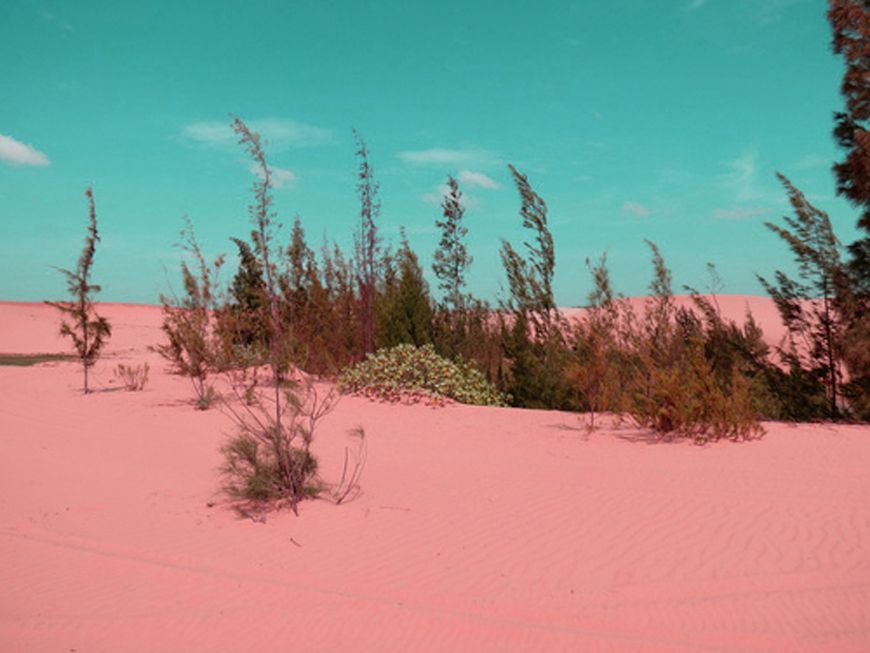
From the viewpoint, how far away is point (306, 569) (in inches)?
181

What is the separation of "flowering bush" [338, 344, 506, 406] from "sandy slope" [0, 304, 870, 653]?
3.53 m

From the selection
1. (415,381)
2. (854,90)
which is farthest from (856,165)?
(415,381)

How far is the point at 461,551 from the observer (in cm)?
484

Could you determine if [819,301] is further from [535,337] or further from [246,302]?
[246,302]

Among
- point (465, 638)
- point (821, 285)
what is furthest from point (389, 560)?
point (821, 285)

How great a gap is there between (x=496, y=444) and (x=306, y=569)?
4557 mm

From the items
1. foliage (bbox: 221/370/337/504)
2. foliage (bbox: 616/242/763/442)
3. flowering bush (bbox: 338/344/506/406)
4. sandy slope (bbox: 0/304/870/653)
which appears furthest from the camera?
flowering bush (bbox: 338/344/506/406)

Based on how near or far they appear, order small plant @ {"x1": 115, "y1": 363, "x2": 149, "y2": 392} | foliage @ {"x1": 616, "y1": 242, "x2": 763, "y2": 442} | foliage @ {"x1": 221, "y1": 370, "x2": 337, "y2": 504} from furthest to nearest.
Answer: small plant @ {"x1": 115, "y1": 363, "x2": 149, "y2": 392}
foliage @ {"x1": 616, "y1": 242, "x2": 763, "y2": 442}
foliage @ {"x1": 221, "y1": 370, "x2": 337, "y2": 504}

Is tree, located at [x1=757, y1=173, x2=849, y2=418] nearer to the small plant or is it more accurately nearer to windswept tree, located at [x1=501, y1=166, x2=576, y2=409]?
windswept tree, located at [x1=501, y1=166, x2=576, y2=409]

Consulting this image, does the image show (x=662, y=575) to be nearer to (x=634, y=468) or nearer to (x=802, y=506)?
(x=802, y=506)

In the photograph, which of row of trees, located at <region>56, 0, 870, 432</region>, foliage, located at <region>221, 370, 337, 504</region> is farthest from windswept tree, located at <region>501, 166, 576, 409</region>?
foliage, located at <region>221, 370, 337, 504</region>

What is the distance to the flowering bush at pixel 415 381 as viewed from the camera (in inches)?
482

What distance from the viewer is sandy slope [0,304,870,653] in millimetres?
3654

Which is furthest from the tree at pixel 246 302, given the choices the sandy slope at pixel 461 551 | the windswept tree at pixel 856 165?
the windswept tree at pixel 856 165
